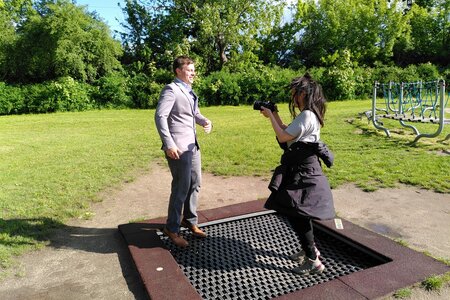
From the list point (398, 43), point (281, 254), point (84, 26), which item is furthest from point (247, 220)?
point (398, 43)

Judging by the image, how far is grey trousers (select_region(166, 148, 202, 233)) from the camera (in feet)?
11.8

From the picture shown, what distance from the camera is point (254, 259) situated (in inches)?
136

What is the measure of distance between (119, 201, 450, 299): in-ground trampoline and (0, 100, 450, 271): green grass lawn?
4.68 feet

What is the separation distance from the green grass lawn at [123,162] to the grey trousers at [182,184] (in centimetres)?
144

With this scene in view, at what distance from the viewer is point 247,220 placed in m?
4.36

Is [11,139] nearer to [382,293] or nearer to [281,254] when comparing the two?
[281,254]

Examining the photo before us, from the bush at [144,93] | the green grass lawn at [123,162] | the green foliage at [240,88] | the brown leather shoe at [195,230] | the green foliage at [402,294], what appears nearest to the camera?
the green foliage at [402,294]

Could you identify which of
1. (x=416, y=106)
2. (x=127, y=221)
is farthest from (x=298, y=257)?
(x=416, y=106)

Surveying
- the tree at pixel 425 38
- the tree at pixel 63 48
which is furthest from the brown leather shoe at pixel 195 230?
the tree at pixel 425 38

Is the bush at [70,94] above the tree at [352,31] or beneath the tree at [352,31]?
beneath

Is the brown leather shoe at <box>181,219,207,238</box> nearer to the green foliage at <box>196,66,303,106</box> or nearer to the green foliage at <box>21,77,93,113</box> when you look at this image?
the green foliage at <box>21,77,93,113</box>

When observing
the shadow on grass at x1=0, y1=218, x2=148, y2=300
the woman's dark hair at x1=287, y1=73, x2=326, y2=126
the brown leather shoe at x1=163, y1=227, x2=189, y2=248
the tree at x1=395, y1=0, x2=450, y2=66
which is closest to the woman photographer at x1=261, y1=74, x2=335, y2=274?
the woman's dark hair at x1=287, y1=73, x2=326, y2=126

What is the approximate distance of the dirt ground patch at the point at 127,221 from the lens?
309 centimetres

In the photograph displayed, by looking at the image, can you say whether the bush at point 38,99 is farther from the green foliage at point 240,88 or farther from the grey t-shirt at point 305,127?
the grey t-shirt at point 305,127
